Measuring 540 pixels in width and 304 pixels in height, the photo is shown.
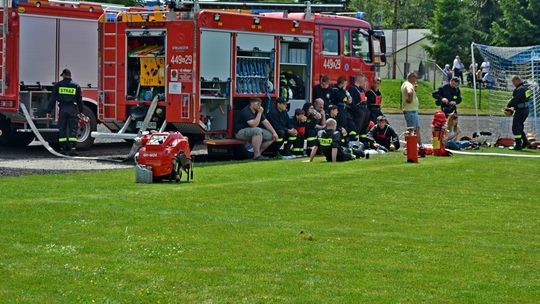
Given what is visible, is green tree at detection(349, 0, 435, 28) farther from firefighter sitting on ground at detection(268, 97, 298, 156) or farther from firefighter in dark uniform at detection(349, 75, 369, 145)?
firefighter sitting on ground at detection(268, 97, 298, 156)

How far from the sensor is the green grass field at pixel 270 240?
947 centimetres

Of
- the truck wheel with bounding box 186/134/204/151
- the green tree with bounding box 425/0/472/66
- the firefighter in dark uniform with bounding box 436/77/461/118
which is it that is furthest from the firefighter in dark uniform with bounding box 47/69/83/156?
the green tree with bounding box 425/0/472/66

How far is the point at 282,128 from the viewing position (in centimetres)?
2419

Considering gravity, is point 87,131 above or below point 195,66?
below

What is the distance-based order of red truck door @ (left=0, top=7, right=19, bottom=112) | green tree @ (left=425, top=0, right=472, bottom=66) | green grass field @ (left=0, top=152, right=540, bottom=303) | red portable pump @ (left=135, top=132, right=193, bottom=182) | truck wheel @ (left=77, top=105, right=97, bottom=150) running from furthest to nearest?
green tree @ (left=425, top=0, right=472, bottom=66), truck wheel @ (left=77, top=105, right=97, bottom=150), red truck door @ (left=0, top=7, right=19, bottom=112), red portable pump @ (left=135, top=132, right=193, bottom=182), green grass field @ (left=0, top=152, right=540, bottom=303)

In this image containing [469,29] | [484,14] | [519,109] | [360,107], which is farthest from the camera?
[484,14]

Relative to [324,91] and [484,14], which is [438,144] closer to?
[324,91]

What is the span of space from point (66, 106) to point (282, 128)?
Answer: 14.5 ft

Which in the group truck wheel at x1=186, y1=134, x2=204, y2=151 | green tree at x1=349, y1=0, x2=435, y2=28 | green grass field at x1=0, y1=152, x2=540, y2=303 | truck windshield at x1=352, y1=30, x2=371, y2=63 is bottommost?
green grass field at x1=0, y1=152, x2=540, y2=303

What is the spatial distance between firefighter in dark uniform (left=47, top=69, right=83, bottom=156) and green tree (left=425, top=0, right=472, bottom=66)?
49568mm

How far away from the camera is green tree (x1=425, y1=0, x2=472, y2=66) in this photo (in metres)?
71.6

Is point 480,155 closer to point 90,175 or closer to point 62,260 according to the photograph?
point 90,175

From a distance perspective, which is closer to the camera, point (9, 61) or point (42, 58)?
point (9, 61)

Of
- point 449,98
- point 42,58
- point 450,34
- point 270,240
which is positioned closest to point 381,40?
point 449,98
